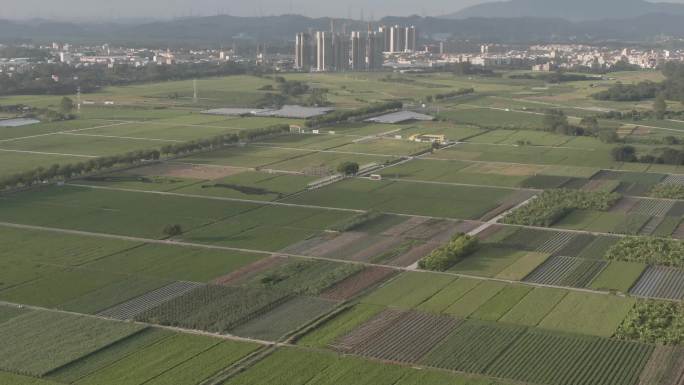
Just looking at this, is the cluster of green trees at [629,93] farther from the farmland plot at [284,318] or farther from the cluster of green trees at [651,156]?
the farmland plot at [284,318]

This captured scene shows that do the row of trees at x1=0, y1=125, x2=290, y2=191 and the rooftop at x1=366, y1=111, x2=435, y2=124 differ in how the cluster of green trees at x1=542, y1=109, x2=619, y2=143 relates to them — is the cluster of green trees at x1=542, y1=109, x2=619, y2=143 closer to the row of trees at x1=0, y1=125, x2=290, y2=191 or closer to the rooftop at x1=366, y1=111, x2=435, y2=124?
the rooftop at x1=366, y1=111, x2=435, y2=124

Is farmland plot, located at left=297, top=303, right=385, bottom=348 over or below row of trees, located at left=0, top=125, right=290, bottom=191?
below

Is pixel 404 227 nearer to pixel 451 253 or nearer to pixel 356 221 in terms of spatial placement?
pixel 356 221

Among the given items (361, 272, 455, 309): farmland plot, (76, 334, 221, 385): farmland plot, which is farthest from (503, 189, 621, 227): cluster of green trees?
(76, 334, 221, 385): farmland plot

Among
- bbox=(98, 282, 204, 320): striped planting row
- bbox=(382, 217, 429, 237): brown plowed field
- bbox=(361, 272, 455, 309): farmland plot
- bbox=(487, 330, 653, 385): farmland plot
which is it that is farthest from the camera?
bbox=(382, 217, 429, 237): brown plowed field

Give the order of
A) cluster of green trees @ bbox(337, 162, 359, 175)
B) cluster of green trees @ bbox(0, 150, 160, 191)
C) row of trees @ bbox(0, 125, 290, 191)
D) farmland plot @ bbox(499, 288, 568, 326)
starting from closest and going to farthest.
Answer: farmland plot @ bbox(499, 288, 568, 326), cluster of green trees @ bbox(0, 150, 160, 191), row of trees @ bbox(0, 125, 290, 191), cluster of green trees @ bbox(337, 162, 359, 175)

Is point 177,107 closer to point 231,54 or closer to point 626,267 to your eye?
point 626,267

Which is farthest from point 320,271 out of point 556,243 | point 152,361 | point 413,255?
point 556,243

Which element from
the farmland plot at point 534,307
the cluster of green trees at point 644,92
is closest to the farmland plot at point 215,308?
the farmland plot at point 534,307
